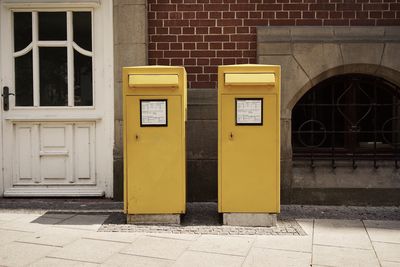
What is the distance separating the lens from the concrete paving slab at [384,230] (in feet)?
16.3

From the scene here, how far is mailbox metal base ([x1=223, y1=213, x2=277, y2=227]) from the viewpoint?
17.7ft

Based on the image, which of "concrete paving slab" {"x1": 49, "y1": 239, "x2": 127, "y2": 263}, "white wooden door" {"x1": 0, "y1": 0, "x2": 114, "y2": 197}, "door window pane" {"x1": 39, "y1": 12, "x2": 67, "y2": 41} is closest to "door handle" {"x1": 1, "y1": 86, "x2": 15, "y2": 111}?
"white wooden door" {"x1": 0, "y1": 0, "x2": 114, "y2": 197}

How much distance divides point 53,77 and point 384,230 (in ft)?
14.9

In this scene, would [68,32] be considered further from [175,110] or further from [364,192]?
[364,192]

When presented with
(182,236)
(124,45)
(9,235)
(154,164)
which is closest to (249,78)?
(154,164)

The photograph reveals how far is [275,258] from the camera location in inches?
171

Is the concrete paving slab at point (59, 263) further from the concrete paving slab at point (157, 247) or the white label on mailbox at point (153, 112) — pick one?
the white label on mailbox at point (153, 112)

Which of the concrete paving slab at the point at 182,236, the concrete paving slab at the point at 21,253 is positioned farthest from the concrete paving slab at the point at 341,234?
the concrete paving slab at the point at 21,253

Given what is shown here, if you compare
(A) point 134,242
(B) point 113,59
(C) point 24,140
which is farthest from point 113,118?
(A) point 134,242

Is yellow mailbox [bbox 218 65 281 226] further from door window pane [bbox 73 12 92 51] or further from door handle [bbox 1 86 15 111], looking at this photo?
door handle [bbox 1 86 15 111]

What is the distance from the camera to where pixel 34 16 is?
6719mm

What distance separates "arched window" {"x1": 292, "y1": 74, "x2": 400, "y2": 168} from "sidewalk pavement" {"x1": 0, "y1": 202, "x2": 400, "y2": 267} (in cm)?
132

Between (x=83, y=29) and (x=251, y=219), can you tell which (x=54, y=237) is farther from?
(x=83, y=29)

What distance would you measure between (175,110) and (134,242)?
1437 mm
